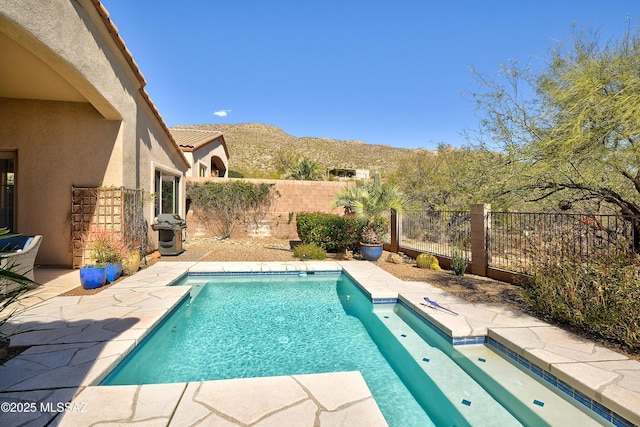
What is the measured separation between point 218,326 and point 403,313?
3.59 metres

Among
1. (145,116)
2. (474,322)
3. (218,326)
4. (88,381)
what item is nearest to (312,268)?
(218,326)

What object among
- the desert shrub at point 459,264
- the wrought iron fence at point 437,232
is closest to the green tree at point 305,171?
the wrought iron fence at point 437,232

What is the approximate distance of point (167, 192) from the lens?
1264cm

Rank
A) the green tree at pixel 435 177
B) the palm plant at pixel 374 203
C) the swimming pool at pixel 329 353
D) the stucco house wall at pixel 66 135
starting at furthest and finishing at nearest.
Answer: the green tree at pixel 435 177 < the palm plant at pixel 374 203 < the stucco house wall at pixel 66 135 < the swimming pool at pixel 329 353

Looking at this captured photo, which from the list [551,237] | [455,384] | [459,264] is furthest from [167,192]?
[551,237]

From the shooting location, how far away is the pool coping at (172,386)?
2.75m

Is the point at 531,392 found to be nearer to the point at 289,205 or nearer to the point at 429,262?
the point at 429,262

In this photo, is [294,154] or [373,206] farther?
[294,154]

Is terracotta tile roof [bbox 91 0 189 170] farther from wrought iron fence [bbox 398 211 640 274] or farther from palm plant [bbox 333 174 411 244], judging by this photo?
wrought iron fence [bbox 398 211 640 274]

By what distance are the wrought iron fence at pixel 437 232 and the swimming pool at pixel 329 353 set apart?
411 cm

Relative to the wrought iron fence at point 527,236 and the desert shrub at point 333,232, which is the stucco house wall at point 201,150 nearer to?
the desert shrub at point 333,232

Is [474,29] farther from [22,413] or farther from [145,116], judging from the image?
[22,413]

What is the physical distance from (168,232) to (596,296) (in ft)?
37.4

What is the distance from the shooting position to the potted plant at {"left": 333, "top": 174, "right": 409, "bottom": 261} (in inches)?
415
